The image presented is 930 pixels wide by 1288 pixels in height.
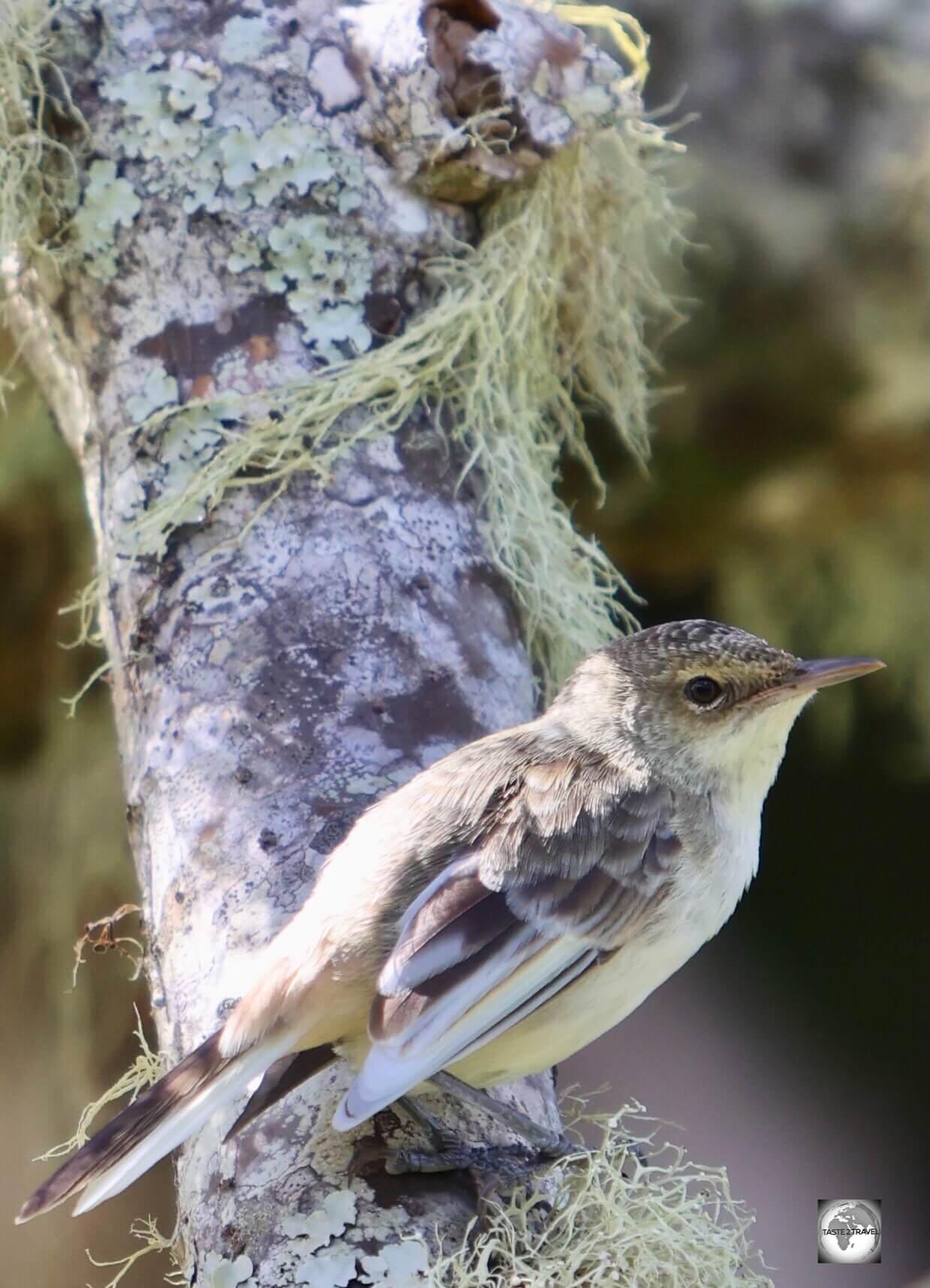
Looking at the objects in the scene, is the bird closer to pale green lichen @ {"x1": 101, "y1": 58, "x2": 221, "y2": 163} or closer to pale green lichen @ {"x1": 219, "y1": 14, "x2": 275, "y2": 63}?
pale green lichen @ {"x1": 101, "y1": 58, "x2": 221, "y2": 163}

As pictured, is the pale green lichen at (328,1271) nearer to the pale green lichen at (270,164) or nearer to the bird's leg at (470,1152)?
the bird's leg at (470,1152)

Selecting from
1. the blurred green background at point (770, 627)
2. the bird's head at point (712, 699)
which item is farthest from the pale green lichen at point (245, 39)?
the bird's head at point (712, 699)

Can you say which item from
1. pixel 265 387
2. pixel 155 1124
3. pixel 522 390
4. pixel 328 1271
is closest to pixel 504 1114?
pixel 328 1271

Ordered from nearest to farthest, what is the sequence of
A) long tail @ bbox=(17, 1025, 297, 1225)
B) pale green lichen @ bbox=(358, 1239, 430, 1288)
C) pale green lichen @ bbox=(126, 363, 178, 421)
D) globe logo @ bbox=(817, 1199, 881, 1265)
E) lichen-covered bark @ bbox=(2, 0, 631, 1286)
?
pale green lichen @ bbox=(358, 1239, 430, 1288)
long tail @ bbox=(17, 1025, 297, 1225)
lichen-covered bark @ bbox=(2, 0, 631, 1286)
pale green lichen @ bbox=(126, 363, 178, 421)
globe logo @ bbox=(817, 1199, 881, 1265)

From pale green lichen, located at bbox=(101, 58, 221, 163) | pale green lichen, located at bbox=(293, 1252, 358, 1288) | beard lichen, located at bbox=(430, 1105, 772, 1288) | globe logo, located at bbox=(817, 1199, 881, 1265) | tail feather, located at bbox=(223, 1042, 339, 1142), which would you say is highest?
pale green lichen, located at bbox=(101, 58, 221, 163)

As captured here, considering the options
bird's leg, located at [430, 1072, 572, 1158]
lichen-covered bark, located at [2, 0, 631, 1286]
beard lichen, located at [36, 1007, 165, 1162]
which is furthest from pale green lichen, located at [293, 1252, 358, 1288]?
beard lichen, located at [36, 1007, 165, 1162]

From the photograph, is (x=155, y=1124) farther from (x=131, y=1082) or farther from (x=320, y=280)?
(x=320, y=280)

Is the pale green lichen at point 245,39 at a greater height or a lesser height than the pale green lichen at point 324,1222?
greater

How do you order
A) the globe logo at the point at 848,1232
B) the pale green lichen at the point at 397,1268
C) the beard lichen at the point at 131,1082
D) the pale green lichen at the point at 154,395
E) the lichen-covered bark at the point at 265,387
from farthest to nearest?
the globe logo at the point at 848,1232 < the pale green lichen at the point at 154,395 < the beard lichen at the point at 131,1082 < the lichen-covered bark at the point at 265,387 < the pale green lichen at the point at 397,1268
